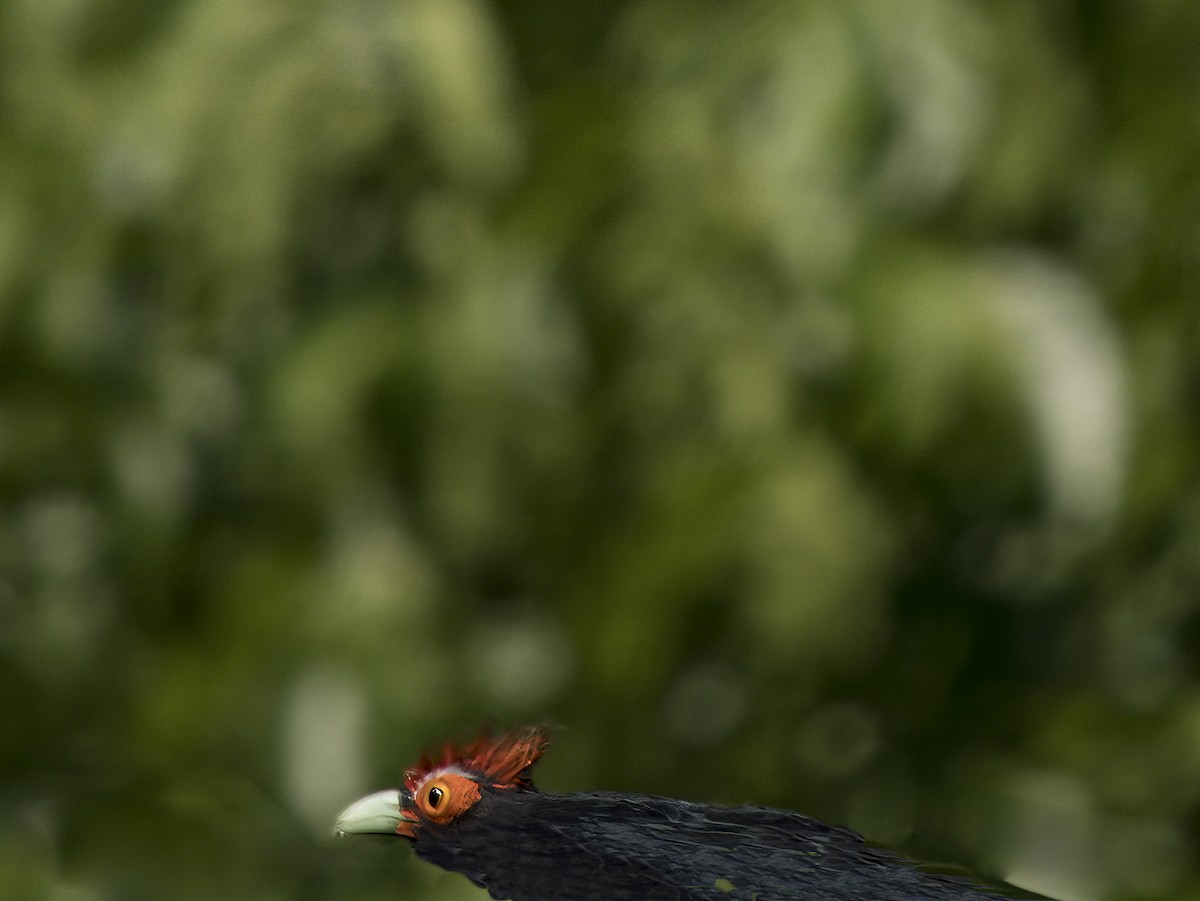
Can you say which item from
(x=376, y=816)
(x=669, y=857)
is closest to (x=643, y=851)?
(x=669, y=857)

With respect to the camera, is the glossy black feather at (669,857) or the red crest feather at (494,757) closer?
the glossy black feather at (669,857)

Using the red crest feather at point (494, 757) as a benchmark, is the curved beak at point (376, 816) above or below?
below

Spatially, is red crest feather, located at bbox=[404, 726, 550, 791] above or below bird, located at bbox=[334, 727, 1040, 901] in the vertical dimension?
above

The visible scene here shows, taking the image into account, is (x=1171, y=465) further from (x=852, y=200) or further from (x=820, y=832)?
(x=820, y=832)

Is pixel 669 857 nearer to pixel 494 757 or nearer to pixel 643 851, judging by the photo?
pixel 643 851

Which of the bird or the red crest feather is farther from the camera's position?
the red crest feather
